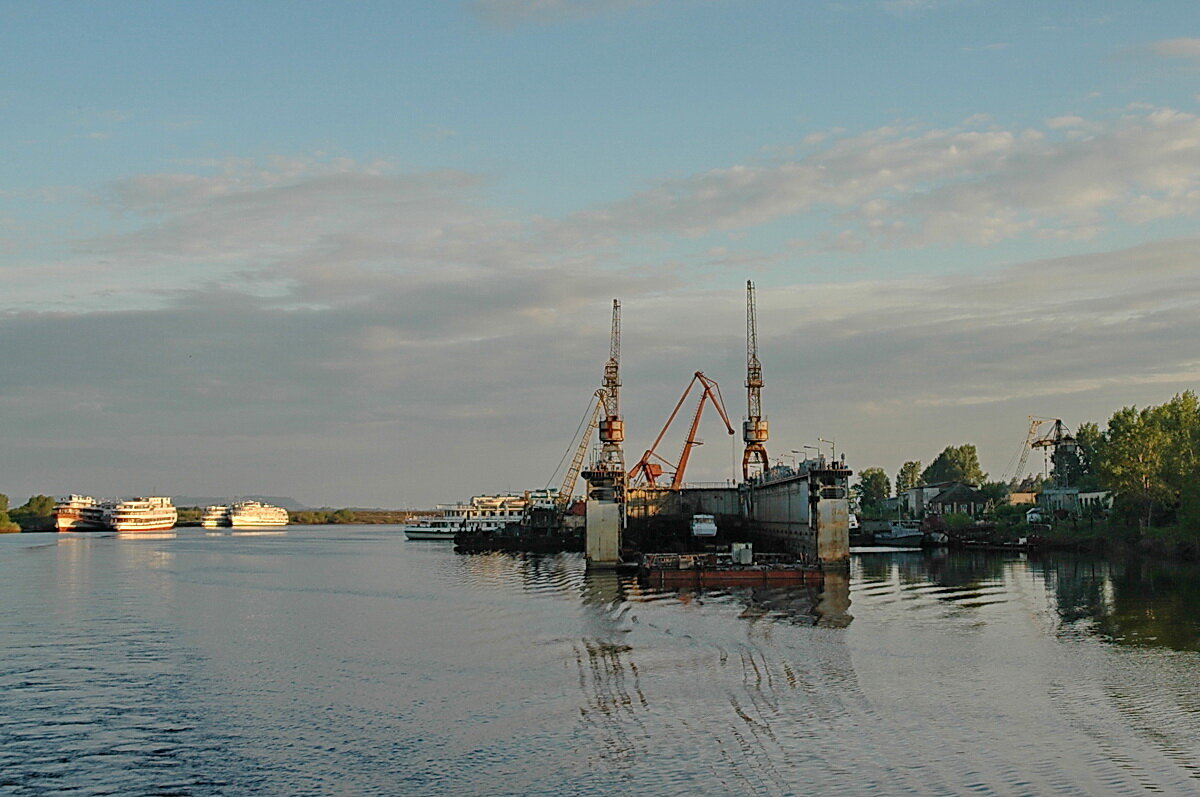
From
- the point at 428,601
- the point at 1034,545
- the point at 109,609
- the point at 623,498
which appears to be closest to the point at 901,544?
the point at 1034,545

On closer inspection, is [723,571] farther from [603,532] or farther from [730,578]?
[603,532]

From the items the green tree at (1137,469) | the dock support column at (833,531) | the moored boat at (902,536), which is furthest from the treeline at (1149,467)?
the dock support column at (833,531)

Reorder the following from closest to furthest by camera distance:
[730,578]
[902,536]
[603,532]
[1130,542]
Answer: [730,578] → [603,532] → [1130,542] → [902,536]

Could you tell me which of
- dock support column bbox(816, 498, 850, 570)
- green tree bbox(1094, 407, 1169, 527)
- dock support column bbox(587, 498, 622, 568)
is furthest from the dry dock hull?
green tree bbox(1094, 407, 1169, 527)

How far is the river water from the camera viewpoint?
1136 inches

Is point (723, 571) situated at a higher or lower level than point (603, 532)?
lower

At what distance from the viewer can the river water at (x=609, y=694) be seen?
94.6ft

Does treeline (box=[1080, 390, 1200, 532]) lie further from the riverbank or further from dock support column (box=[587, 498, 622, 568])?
dock support column (box=[587, 498, 622, 568])

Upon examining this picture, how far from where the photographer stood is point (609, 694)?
3922 cm

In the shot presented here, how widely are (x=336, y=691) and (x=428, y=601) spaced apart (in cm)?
3671

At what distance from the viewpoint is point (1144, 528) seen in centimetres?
12106

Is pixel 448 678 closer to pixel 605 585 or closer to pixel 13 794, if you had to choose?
pixel 13 794

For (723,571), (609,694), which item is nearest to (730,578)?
(723,571)

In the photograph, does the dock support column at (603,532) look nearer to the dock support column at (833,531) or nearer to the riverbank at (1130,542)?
the dock support column at (833,531)
